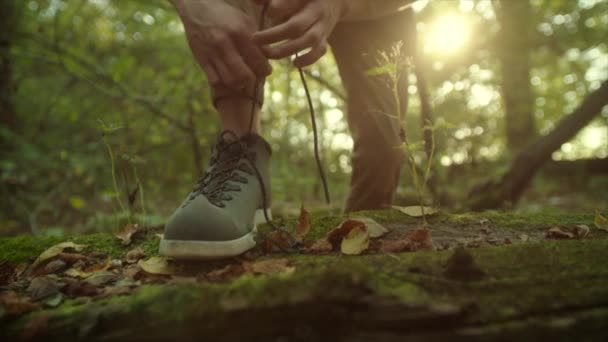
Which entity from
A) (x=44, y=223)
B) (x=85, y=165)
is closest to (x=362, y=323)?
(x=85, y=165)

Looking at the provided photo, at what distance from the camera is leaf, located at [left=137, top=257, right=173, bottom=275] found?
126cm

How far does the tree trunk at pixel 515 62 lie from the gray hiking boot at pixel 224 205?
3927 mm

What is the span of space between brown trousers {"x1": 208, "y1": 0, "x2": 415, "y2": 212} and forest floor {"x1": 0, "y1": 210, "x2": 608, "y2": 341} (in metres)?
1.10

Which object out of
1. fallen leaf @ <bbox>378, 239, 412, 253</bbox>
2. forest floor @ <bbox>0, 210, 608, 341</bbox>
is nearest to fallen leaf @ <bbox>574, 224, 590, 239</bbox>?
forest floor @ <bbox>0, 210, 608, 341</bbox>

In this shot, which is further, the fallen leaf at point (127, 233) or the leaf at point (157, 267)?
the fallen leaf at point (127, 233)

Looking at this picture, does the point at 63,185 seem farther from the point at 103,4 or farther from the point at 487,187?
the point at 487,187

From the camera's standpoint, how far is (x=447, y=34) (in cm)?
380

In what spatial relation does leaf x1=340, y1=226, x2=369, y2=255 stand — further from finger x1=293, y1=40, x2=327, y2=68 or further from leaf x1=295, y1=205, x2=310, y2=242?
finger x1=293, y1=40, x2=327, y2=68

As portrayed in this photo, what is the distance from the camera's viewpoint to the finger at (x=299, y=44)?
1.36 meters

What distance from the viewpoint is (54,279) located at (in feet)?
4.07

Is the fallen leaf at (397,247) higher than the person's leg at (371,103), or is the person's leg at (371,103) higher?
the person's leg at (371,103)

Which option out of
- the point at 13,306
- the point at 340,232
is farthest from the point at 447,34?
the point at 13,306

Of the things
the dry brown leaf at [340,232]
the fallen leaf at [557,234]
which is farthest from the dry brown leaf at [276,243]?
the fallen leaf at [557,234]

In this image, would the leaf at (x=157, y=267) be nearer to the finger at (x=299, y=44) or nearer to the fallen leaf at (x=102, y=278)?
the fallen leaf at (x=102, y=278)
